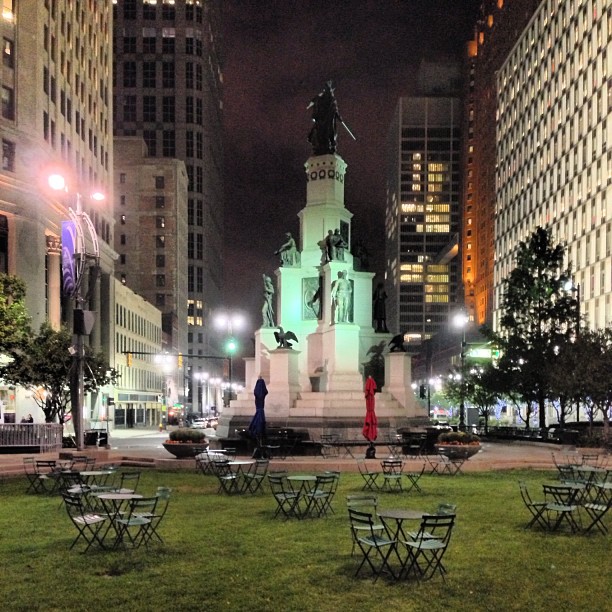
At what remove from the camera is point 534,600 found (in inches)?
353

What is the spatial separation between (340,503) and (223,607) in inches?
310

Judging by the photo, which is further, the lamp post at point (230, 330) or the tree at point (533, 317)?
the lamp post at point (230, 330)

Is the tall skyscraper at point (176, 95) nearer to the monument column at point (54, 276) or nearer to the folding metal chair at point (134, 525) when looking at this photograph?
the monument column at point (54, 276)

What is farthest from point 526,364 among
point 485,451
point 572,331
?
point 485,451

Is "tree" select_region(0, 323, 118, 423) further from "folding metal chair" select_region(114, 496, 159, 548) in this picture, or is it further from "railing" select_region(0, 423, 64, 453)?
"folding metal chair" select_region(114, 496, 159, 548)

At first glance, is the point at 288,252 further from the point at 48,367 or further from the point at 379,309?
the point at 48,367

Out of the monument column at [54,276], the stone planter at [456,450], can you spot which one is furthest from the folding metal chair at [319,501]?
the monument column at [54,276]

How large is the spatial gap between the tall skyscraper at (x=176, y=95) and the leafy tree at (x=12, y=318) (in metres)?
116

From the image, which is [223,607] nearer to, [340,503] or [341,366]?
[340,503]

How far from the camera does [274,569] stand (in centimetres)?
1032

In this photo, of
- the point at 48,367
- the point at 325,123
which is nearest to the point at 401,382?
the point at 325,123

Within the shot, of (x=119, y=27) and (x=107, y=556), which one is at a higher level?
(x=119, y=27)

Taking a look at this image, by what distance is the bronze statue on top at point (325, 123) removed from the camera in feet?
133

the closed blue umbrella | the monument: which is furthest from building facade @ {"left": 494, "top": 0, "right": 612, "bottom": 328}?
the closed blue umbrella
